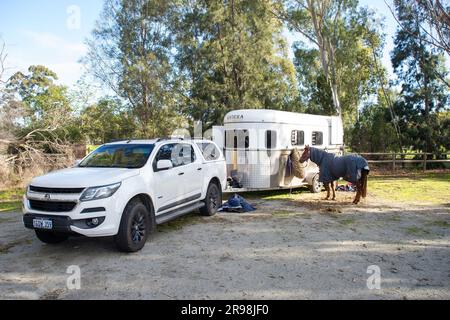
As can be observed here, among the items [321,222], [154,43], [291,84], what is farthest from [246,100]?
[321,222]

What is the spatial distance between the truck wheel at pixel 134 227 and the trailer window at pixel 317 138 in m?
8.46

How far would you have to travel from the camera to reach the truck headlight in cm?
522

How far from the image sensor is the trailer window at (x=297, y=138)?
1188 cm

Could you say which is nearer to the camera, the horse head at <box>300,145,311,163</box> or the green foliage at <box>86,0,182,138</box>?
the horse head at <box>300,145,311,163</box>

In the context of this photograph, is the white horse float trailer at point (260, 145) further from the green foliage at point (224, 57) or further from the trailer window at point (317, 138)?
the green foliage at point (224, 57)

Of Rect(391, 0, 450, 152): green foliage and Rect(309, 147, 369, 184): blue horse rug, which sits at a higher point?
Rect(391, 0, 450, 152): green foliage

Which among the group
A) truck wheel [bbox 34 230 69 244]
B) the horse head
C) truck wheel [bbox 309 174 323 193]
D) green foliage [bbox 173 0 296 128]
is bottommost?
truck wheel [bbox 34 230 69 244]

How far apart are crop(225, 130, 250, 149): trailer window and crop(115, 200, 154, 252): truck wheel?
549 centimetres

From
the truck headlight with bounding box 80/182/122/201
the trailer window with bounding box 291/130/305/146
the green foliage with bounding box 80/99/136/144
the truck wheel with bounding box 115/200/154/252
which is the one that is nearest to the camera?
the truck headlight with bounding box 80/182/122/201

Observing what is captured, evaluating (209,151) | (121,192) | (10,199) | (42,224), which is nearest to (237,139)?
(209,151)

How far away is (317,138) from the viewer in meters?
13.2

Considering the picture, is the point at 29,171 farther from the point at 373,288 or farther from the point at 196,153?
the point at 373,288

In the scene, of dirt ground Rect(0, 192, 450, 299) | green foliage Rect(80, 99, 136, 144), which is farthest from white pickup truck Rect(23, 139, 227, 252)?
green foliage Rect(80, 99, 136, 144)

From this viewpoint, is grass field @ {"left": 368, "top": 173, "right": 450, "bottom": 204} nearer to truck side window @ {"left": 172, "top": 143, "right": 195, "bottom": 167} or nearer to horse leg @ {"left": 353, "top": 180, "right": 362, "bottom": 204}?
horse leg @ {"left": 353, "top": 180, "right": 362, "bottom": 204}
